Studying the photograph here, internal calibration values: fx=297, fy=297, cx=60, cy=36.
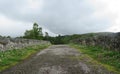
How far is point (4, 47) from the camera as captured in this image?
2653cm

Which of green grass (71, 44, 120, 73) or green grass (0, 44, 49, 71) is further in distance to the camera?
green grass (0, 44, 49, 71)

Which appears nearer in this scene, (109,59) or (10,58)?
(109,59)

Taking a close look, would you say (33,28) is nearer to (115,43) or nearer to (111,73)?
(115,43)

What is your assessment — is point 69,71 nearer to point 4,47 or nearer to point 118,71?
point 118,71

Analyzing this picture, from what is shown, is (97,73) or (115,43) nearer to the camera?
(97,73)

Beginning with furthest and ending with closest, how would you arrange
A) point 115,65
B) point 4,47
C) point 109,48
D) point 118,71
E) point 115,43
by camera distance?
1. point 109,48
2. point 115,43
3. point 4,47
4. point 115,65
5. point 118,71

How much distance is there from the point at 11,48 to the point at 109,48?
10.2 m

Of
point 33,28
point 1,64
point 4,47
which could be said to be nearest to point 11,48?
point 4,47

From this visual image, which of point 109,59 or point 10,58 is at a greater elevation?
point 10,58

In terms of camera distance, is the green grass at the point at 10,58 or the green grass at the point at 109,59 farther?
the green grass at the point at 10,58

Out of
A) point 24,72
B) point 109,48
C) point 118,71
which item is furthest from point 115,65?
point 109,48

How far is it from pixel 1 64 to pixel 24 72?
4.88 meters

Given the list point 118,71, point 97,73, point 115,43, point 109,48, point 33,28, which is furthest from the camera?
point 33,28

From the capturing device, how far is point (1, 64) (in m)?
20.1
